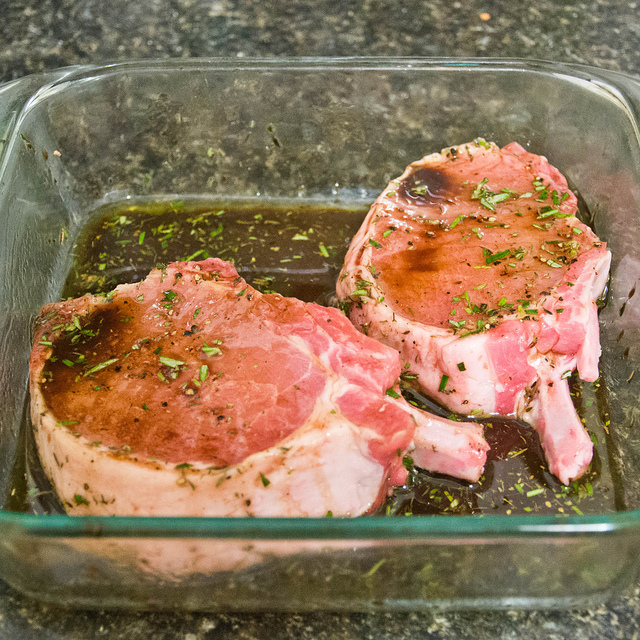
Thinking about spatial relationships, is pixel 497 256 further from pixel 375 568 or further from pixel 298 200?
pixel 375 568

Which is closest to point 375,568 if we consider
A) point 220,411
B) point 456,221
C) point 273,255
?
point 220,411

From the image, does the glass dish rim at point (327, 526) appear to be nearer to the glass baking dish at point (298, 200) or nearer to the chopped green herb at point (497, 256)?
the glass baking dish at point (298, 200)

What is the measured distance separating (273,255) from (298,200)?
0.35 meters

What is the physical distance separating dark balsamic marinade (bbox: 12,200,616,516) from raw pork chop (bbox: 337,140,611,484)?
0.10m

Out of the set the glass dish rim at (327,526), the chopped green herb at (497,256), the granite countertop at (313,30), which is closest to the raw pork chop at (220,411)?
the glass dish rim at (327,526)

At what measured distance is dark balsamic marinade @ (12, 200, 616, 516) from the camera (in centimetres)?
229

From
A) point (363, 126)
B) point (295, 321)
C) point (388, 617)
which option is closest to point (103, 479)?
point (295, 321)

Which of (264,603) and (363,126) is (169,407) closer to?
(264,603)

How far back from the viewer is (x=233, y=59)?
9.51ft

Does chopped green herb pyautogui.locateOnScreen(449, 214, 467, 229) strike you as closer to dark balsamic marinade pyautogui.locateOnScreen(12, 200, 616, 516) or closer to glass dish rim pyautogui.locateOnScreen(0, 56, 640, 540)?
dark balsamic marinade pyautogui.locateOnScreen(12, 200, 616, 516)

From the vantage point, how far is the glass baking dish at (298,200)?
1.65 metres

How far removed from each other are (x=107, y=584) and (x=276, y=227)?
169 centimetres

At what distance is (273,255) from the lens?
9.66 ft

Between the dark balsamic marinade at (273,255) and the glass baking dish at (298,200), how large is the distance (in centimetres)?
5
